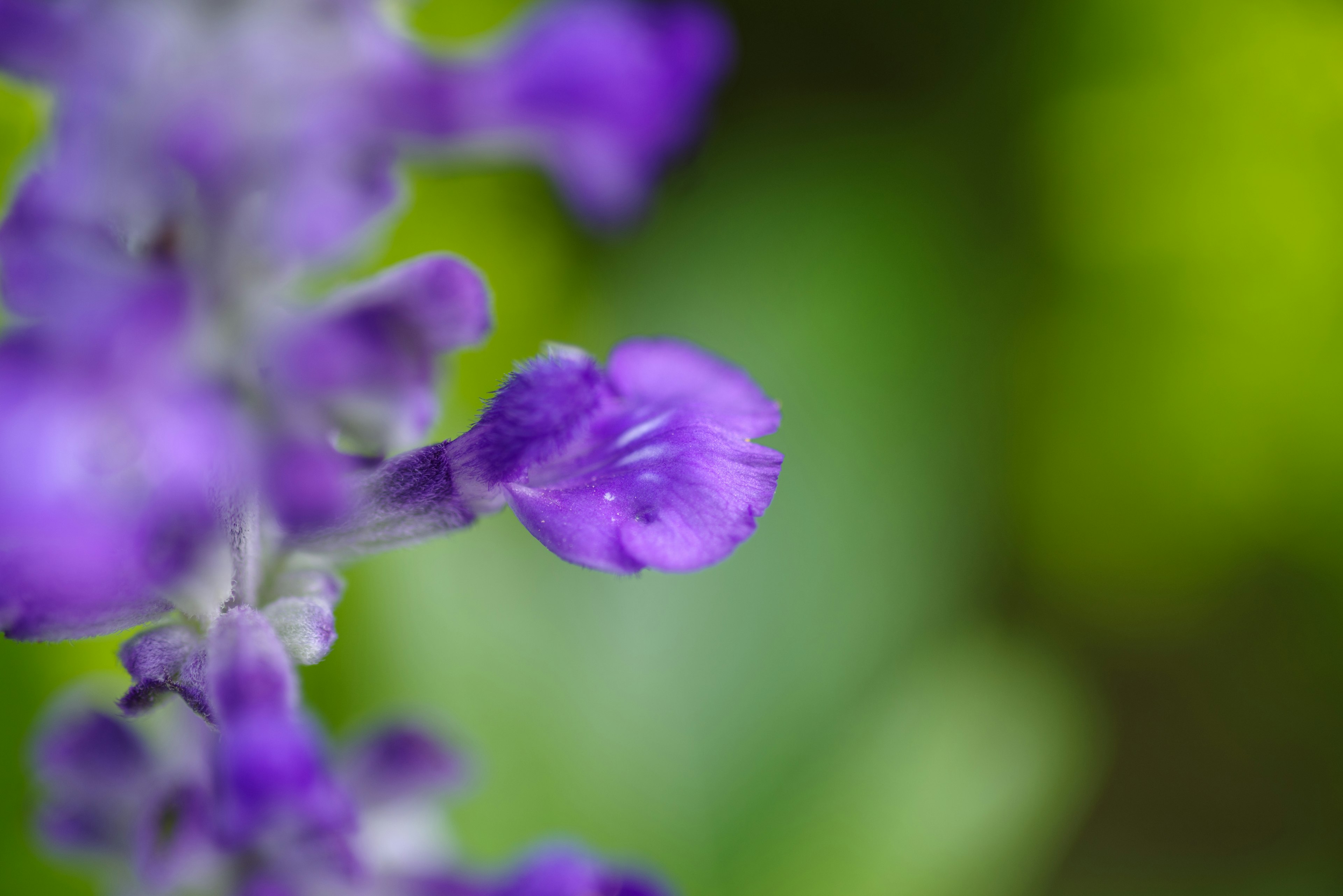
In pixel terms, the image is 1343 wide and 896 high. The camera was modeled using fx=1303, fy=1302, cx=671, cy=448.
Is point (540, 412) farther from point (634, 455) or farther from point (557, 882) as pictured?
point (557, 882)

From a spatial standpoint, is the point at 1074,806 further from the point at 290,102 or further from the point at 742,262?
the point at 290,102

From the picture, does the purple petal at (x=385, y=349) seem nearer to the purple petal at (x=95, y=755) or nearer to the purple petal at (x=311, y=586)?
the purple petal at (x=311, y=586)

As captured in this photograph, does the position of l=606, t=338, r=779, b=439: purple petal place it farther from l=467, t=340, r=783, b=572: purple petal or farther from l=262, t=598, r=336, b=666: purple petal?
l=262, t=598, r=336, b=666: purple petal

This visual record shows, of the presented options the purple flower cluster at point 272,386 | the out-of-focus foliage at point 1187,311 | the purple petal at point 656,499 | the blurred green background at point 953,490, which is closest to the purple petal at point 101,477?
the purple flower cluster at point 272,386

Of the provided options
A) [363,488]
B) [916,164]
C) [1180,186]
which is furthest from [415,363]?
[1180,186]

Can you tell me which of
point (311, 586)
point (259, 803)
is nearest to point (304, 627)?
point (311, 586)
